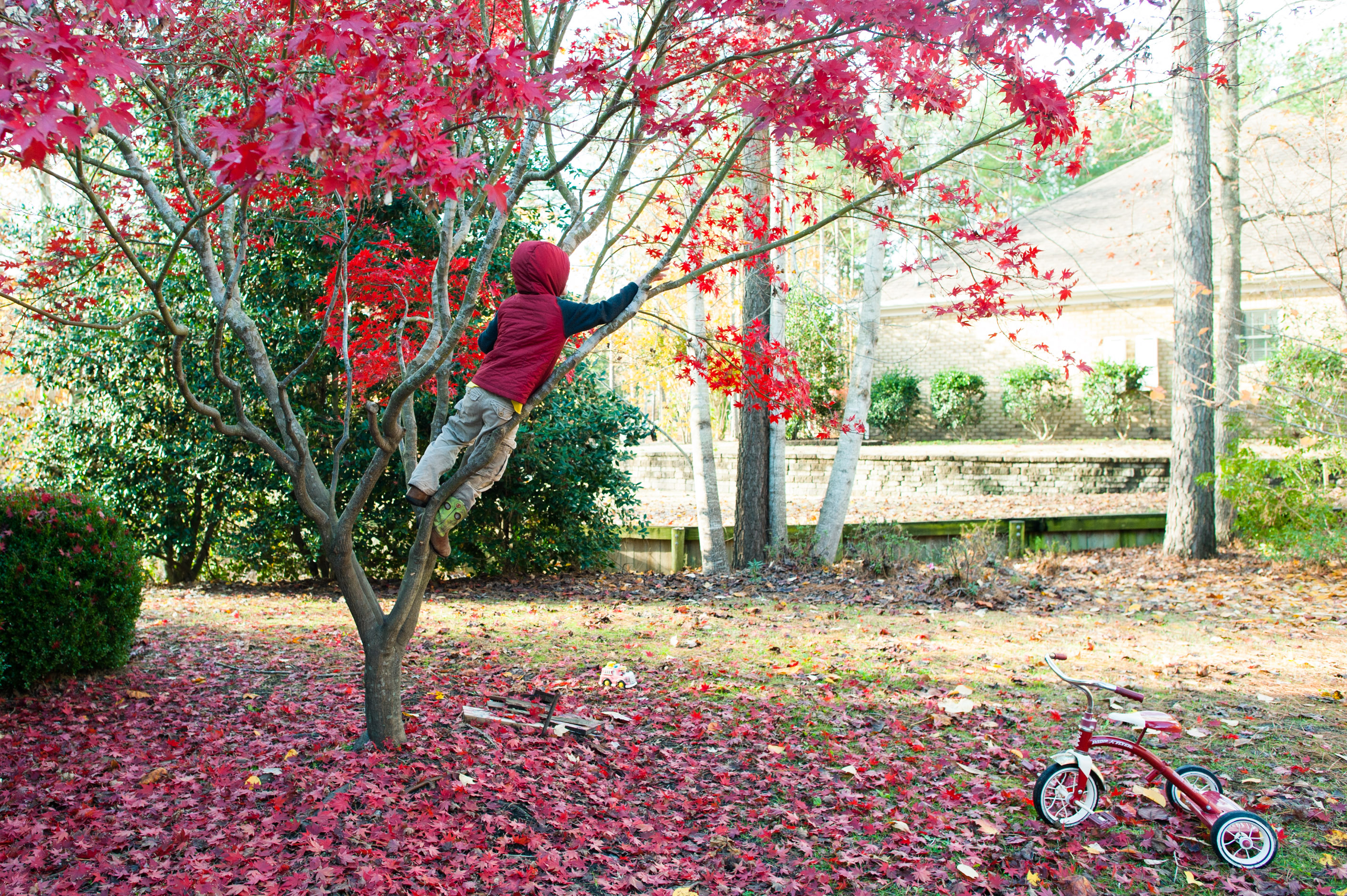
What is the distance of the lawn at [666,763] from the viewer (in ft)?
11.1

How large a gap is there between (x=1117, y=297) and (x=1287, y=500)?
9882mm

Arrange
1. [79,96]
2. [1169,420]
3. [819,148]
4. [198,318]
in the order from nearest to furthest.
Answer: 1. [79,96]
2. [819,148]
3. [198,318]
4. [1169,420]

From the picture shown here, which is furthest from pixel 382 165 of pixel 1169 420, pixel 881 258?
pixel 1169 420

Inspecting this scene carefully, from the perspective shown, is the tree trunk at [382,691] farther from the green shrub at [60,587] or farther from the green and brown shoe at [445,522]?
the green shrub at [60,587]

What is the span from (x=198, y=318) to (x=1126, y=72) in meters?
8.27

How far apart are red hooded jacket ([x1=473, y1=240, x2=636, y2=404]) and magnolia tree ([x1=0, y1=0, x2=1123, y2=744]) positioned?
0.14 metres

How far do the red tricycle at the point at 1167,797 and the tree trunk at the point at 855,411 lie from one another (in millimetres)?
6391

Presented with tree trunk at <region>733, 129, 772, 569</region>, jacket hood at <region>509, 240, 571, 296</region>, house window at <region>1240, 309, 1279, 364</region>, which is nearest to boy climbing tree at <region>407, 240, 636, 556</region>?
jacket hood at <region>509, 240, 571, 296</region>

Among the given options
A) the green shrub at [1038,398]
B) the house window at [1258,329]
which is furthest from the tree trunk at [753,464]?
the house window at [1258,329]

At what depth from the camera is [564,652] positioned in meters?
6.47

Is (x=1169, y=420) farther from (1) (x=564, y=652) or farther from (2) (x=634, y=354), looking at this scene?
(1) (x=564, y=652)

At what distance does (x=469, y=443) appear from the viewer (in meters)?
4.13

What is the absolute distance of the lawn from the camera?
338 centimetres

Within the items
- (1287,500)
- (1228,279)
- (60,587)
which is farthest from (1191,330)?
(60,587)
